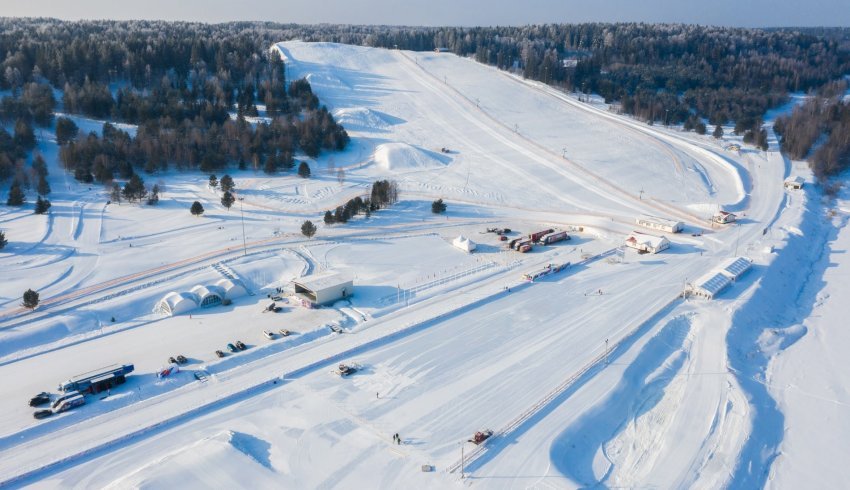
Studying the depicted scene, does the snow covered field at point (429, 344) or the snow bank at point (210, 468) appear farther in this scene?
the snow covered field at point (429, 344)

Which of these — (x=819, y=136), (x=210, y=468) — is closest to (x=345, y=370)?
(x=210, y=468)

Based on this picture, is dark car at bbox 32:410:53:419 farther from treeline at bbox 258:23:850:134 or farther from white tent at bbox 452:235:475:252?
treeline at bbox 258:23:850:134

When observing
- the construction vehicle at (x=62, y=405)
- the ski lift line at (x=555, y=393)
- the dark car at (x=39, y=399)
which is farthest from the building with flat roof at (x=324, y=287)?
the ski lift line at (x=555, y=393)

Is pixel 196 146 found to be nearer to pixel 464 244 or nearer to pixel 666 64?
pixel 464 244

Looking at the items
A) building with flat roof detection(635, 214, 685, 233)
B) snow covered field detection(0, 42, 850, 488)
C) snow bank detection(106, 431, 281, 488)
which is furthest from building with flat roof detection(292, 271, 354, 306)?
Result: building with flat roof detection(635, 214, 685, 233)

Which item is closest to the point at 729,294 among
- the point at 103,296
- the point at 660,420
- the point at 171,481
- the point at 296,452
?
the point at 660,420

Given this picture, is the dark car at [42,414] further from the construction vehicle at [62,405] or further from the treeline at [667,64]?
the treeline at [667,64]
